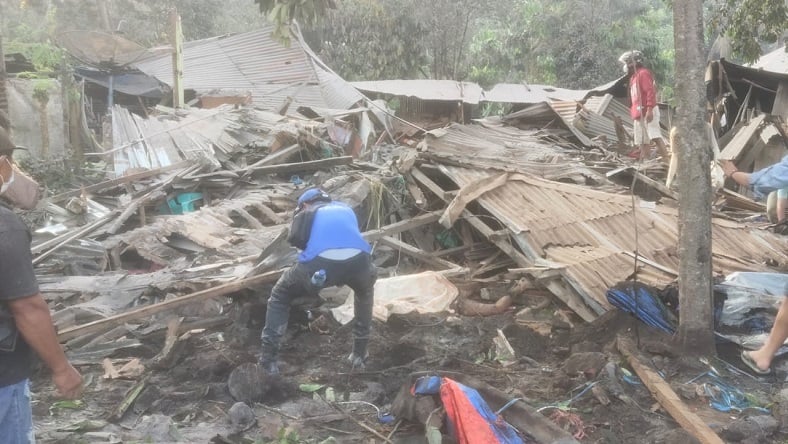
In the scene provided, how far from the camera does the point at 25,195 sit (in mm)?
2723

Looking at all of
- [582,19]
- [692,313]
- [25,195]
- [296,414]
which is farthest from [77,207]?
[582,19]

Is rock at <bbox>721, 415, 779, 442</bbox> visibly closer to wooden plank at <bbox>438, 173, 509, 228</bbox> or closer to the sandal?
the sandal

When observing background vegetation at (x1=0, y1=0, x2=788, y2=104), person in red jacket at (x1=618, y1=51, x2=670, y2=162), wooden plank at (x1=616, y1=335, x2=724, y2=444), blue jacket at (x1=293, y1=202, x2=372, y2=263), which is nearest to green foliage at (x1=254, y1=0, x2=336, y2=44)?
blue jacket at (x1=293, y1=202, x2=372, y2=263)

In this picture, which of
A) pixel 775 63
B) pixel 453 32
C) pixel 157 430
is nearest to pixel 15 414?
pixel 157 430

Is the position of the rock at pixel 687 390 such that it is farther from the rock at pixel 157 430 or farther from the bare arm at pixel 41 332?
the bare arm at pixel 41 332

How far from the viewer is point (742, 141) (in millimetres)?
11414

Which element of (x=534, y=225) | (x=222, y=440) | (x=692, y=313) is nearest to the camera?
(x=222, y=440)

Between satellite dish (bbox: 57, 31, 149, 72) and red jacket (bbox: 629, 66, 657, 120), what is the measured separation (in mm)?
12877

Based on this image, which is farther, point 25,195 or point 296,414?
point 296,414

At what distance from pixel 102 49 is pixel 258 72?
4.37 m

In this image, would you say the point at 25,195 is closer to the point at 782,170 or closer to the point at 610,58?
the point at 782,170

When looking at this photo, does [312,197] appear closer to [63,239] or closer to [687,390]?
[687,390]

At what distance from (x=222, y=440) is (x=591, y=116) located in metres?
12.7

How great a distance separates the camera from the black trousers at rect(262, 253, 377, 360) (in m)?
4.98
